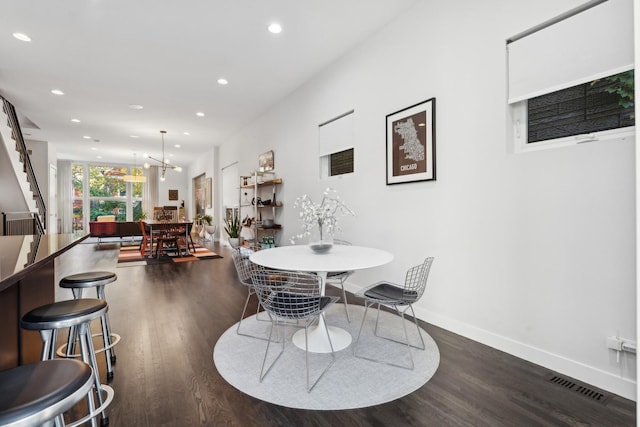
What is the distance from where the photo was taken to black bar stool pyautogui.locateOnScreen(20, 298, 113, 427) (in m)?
1.38

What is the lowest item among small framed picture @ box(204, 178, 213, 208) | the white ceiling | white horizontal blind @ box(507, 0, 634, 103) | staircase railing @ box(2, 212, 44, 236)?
staircase railing @ box(2, 212, 44, 236)

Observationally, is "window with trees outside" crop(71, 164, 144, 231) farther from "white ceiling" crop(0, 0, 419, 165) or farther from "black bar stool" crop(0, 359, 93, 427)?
"black bar stool" crop(0, 359, 93, 427)

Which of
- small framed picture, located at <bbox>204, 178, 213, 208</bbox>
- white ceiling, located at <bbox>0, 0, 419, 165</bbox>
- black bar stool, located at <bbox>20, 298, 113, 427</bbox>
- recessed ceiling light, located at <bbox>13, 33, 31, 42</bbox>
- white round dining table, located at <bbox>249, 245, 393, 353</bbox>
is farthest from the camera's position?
small framed picture, located at <bbox>204, 178, 213, 208</bbox>

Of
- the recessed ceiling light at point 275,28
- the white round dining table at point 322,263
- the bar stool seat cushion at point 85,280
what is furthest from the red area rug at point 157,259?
the recessed ceiling light at point 275,28

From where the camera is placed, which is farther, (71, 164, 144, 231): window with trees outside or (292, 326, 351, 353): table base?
(71, 164, 144, 231): window with trees outside

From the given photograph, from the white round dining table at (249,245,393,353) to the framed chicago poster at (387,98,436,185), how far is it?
922 mm

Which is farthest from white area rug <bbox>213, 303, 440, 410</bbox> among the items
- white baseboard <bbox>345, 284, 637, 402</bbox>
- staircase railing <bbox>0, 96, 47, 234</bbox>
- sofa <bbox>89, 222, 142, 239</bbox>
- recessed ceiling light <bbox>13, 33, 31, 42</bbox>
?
sofa <bbox>89, 222, 142, 239</bbox>

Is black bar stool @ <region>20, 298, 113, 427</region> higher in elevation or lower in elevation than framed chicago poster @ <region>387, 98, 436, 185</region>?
lower

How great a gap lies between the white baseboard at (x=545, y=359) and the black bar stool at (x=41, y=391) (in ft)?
8.45

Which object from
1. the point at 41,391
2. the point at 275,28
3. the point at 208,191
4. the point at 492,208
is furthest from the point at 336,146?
the point at 208,191

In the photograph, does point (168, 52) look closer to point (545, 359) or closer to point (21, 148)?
point (21, 148)

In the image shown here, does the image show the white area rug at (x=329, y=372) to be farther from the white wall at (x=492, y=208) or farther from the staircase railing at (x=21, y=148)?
the staircase railing at (x=21, y=148)

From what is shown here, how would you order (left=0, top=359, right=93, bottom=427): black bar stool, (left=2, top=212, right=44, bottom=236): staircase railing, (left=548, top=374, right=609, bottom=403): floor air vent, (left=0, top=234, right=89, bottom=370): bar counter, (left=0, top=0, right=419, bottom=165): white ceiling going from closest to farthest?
(left=0, top=359, right=93, bottom=427): black bar stool, (left=0, top=234, right=89, bottom=370): bar counter, (left=548, top=374, right=609, bottom=403): floor air vent, (left=0, top=0, right=419, bottom=165): white ceiling, (left=2, top=212, right=44, bottom=236): staircase railing

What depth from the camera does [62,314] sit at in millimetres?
1451
